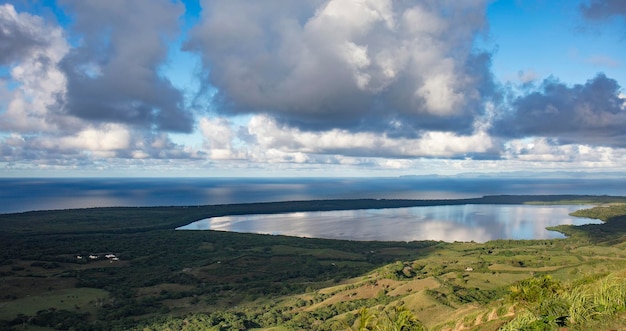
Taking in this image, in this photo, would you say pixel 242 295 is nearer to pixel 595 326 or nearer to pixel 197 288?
pixel 197 288

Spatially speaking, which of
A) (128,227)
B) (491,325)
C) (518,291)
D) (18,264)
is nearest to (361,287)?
(518,291)

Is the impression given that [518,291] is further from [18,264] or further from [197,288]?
[18,264]

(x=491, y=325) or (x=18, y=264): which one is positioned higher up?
(x=491, y=325)

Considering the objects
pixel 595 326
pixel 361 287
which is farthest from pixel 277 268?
pixel 595 326

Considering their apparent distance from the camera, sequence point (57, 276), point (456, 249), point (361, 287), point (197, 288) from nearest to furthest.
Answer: point (361, 287), point (197, 288), point (57, 276), point (456, 249)

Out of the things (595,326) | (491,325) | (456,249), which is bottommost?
(456,249)

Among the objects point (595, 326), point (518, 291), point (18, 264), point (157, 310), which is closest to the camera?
point (595, 326)

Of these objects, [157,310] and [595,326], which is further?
[157,310]
